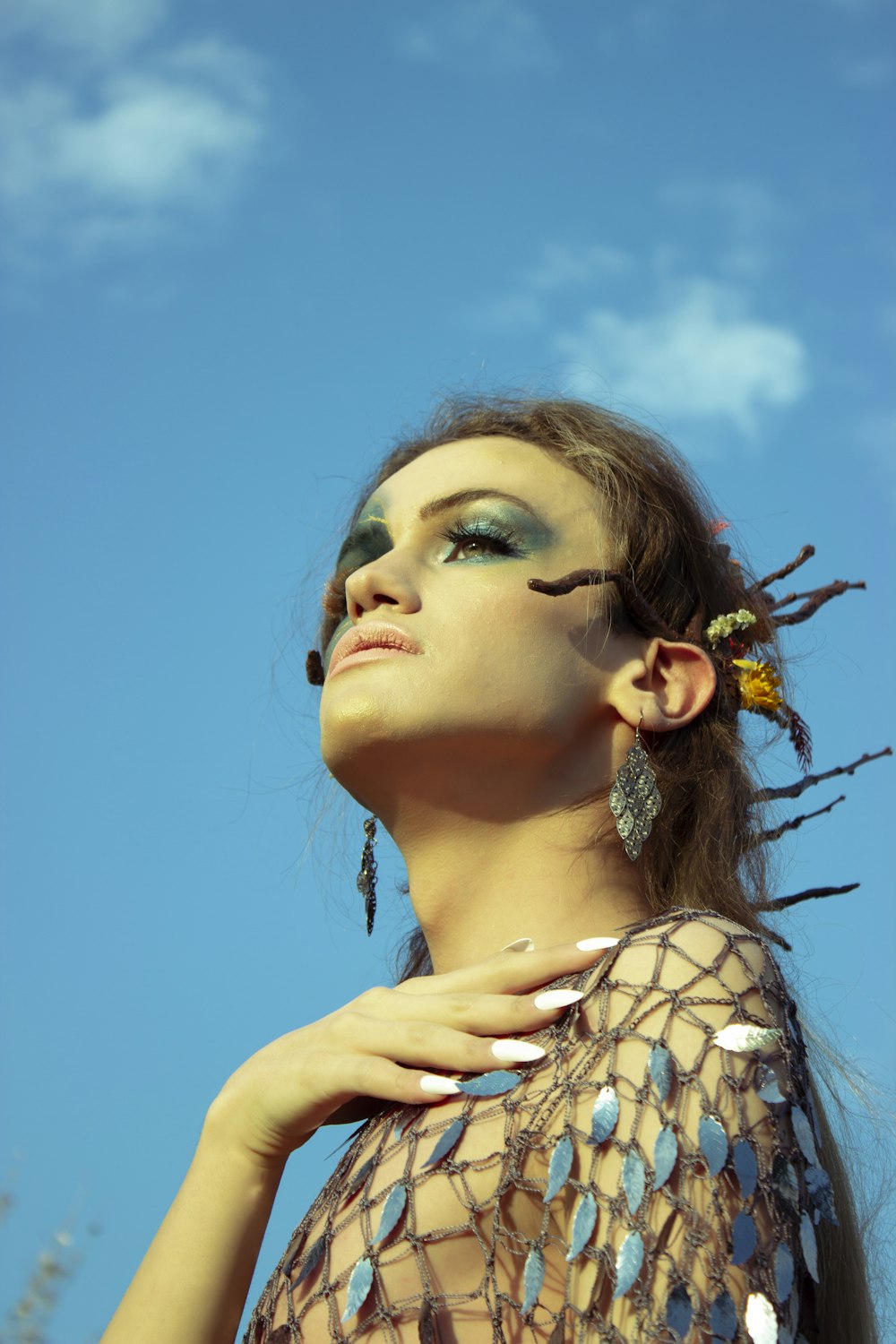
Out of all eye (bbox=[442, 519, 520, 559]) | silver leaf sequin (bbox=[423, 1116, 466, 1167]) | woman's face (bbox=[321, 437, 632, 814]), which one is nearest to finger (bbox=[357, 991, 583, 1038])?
silver leaf sequin (bbox=[423, 1116, 466, 1167])

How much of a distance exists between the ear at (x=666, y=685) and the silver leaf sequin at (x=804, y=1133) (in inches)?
43.3

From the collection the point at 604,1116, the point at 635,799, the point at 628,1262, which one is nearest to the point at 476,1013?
the point at 604,1116

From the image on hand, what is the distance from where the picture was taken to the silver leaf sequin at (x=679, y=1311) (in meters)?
2.37

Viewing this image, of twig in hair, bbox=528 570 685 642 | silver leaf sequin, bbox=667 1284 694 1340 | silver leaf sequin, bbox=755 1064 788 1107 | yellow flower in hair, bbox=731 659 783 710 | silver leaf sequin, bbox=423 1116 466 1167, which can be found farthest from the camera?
yellow flower in hair, bbox=731 659 783 710

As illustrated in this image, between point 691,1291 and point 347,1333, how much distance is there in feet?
2.16

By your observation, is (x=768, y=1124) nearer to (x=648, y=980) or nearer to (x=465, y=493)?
(x=648, y=980)

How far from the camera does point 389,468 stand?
182 inches

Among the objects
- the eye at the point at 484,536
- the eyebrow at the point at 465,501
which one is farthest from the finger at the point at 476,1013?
the eyebrow at the point at 465,501

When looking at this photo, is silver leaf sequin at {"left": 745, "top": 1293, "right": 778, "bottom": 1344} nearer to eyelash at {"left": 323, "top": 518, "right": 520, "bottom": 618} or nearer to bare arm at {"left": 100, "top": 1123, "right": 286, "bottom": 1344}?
bare arm at {"left": 100, "top": 1123, "right": 286, "bottom": 1344}

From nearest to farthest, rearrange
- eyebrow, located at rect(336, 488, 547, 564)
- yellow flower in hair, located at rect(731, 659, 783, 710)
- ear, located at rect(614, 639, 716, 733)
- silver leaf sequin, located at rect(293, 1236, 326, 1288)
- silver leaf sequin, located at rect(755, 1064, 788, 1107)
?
silver leaf sequin, located at rect(755, 1064, 788, 1107) < silver leaf sequin, located at rect(293, 1236, 326, 1288) < ear, located at rect(614, 639, 716, 733) < eyebrow, located at rect(336, 488, 547, 564) < yellow flower in hair, located at rect(731, 659, 783, 710)

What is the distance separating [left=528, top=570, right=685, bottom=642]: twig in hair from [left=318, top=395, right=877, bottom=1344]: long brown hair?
3 centimetres

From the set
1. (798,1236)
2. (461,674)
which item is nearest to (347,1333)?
(798,1236)

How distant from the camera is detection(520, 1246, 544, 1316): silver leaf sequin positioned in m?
2.51

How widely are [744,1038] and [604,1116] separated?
29 centimetres
